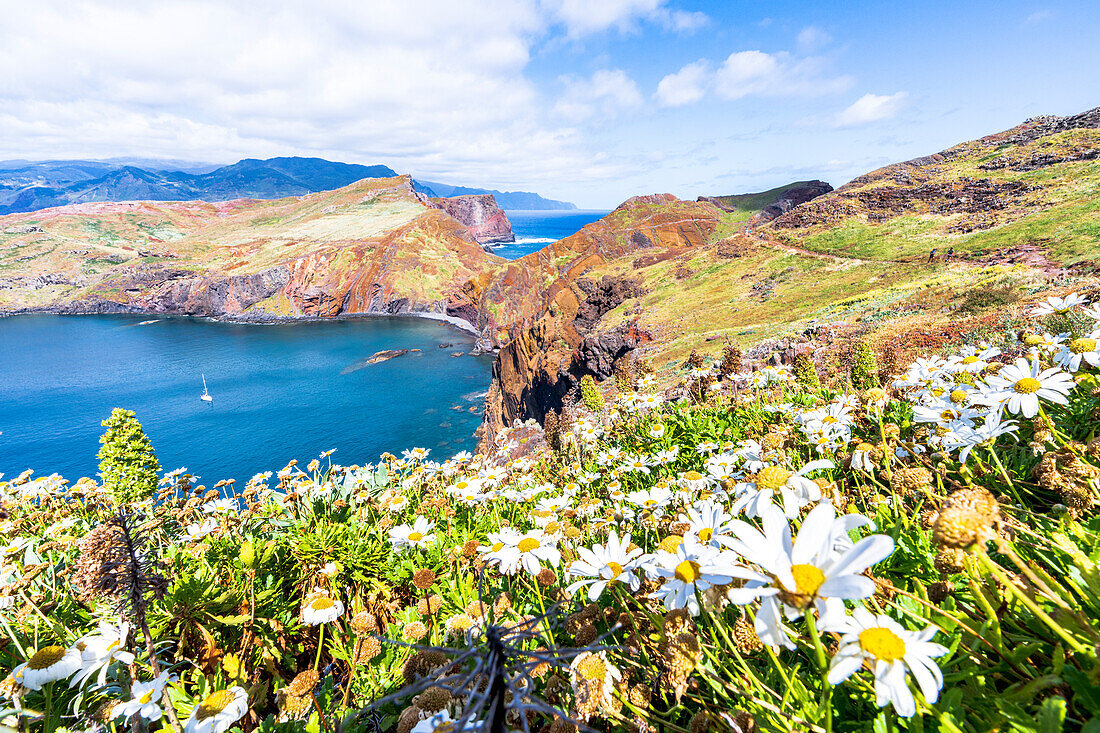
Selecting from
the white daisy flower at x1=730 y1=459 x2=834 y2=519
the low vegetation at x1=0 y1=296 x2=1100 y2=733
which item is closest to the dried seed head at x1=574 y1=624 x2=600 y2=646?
the low vegetation at x1=0 y1=296 x2=1100 y2=733

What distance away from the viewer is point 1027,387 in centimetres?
258

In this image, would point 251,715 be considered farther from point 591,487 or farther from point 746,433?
point 746,433

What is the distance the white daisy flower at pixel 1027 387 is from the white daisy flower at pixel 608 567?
7.10 feet

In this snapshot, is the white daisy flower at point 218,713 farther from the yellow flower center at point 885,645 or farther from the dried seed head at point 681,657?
the yellow flower center at point 885,645

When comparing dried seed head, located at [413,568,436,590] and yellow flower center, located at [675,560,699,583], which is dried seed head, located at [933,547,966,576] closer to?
yellow flower center, located at [675,560,699,583]

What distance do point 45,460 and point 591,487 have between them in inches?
2662

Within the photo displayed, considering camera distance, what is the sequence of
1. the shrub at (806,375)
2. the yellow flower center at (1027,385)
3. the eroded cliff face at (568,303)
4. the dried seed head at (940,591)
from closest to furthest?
the dried seed head at (940,591) → the yellow flower center at (1027,385) → the shrub at (806,375) → the eroded cliff face at (568,303)

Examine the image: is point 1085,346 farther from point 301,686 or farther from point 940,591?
point 301,686

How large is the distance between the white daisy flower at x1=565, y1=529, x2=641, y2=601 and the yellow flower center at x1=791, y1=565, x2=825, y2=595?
0.94 m

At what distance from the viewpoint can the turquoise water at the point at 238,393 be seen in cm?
4759

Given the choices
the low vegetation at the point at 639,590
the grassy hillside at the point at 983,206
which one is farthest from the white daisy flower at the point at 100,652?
the grassy hillside at the point at 983,206

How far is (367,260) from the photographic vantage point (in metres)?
125

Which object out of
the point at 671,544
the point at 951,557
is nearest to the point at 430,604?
the point at 671,544

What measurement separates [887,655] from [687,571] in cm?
63
